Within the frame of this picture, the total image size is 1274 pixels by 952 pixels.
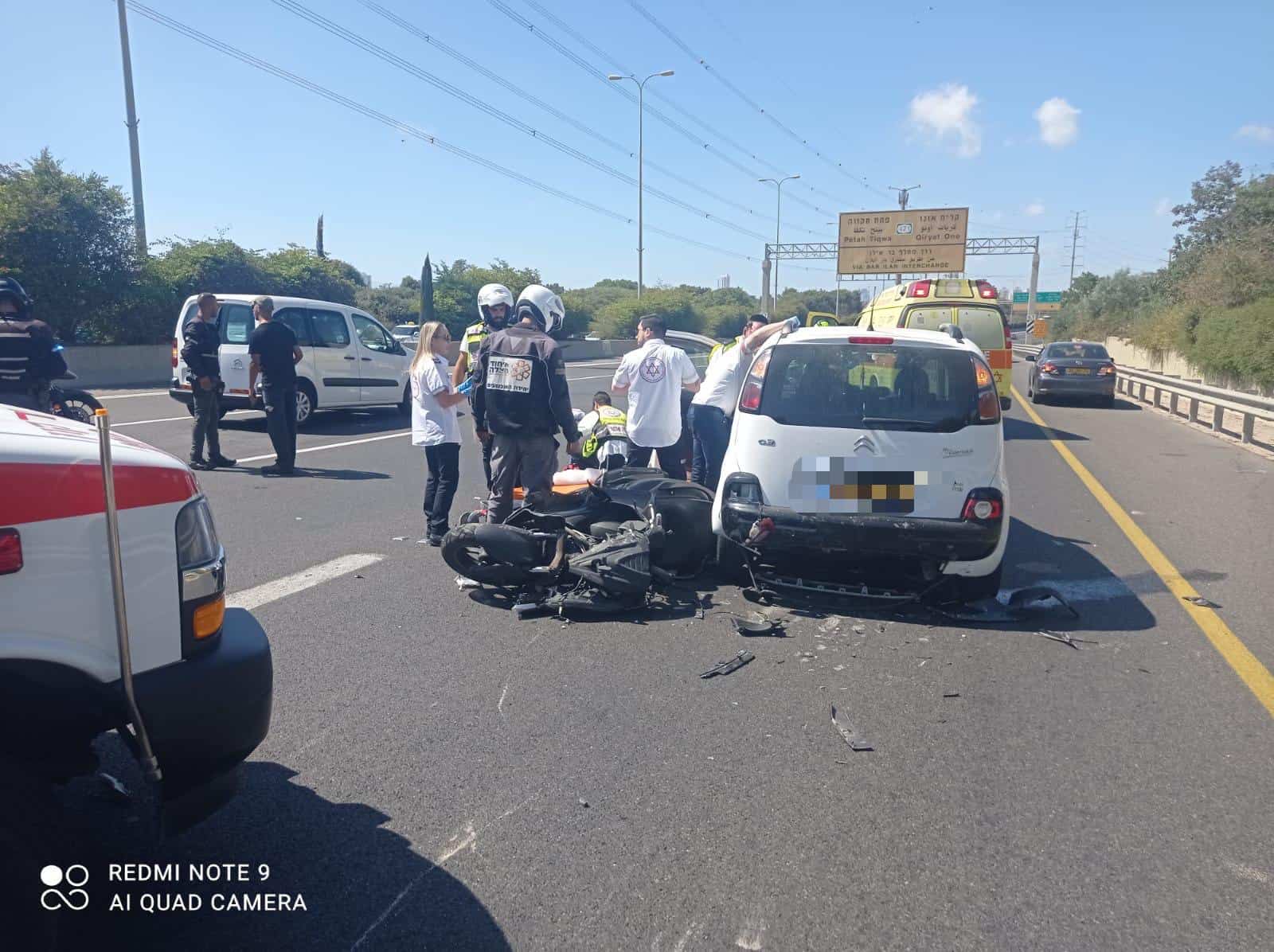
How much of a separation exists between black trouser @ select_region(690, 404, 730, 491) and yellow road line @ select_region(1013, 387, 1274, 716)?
3343 millimetres

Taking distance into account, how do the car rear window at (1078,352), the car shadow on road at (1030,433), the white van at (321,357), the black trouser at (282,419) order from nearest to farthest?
the black trouser at (282,419), the white van at (321,357), the car shadow on road at (1030,433), the car rear window at (1078,352)

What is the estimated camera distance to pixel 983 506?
17.6 ft

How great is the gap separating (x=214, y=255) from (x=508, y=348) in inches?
957

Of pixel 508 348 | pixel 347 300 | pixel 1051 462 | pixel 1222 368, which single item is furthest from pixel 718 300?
pixel 508 348

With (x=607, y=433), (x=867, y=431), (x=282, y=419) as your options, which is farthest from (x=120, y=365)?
(x=867, y=431)

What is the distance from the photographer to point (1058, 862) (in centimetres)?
304

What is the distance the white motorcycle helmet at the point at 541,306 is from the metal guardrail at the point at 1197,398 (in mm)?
12369

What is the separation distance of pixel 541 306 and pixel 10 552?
14.3 feet

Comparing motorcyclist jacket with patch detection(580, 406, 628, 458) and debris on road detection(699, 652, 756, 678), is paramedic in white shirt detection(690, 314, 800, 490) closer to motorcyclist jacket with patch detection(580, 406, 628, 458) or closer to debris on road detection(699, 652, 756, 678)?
motorcyclist jacket with patch detection(580, 406, 628, 458)

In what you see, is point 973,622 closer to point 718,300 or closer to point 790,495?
point 790,495

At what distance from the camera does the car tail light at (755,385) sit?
19.4 feet

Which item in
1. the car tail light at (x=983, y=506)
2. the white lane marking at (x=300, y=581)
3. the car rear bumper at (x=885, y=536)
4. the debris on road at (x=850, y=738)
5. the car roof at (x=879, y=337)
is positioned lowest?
the debris on road at (x=850, y=738)

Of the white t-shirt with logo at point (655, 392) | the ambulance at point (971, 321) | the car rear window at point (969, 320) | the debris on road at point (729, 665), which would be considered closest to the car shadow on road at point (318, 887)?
the debris on road at point (729, 665)

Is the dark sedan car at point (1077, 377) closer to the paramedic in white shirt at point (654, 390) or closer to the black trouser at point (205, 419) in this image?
the paramedic in white shirt at point (654, 390)
